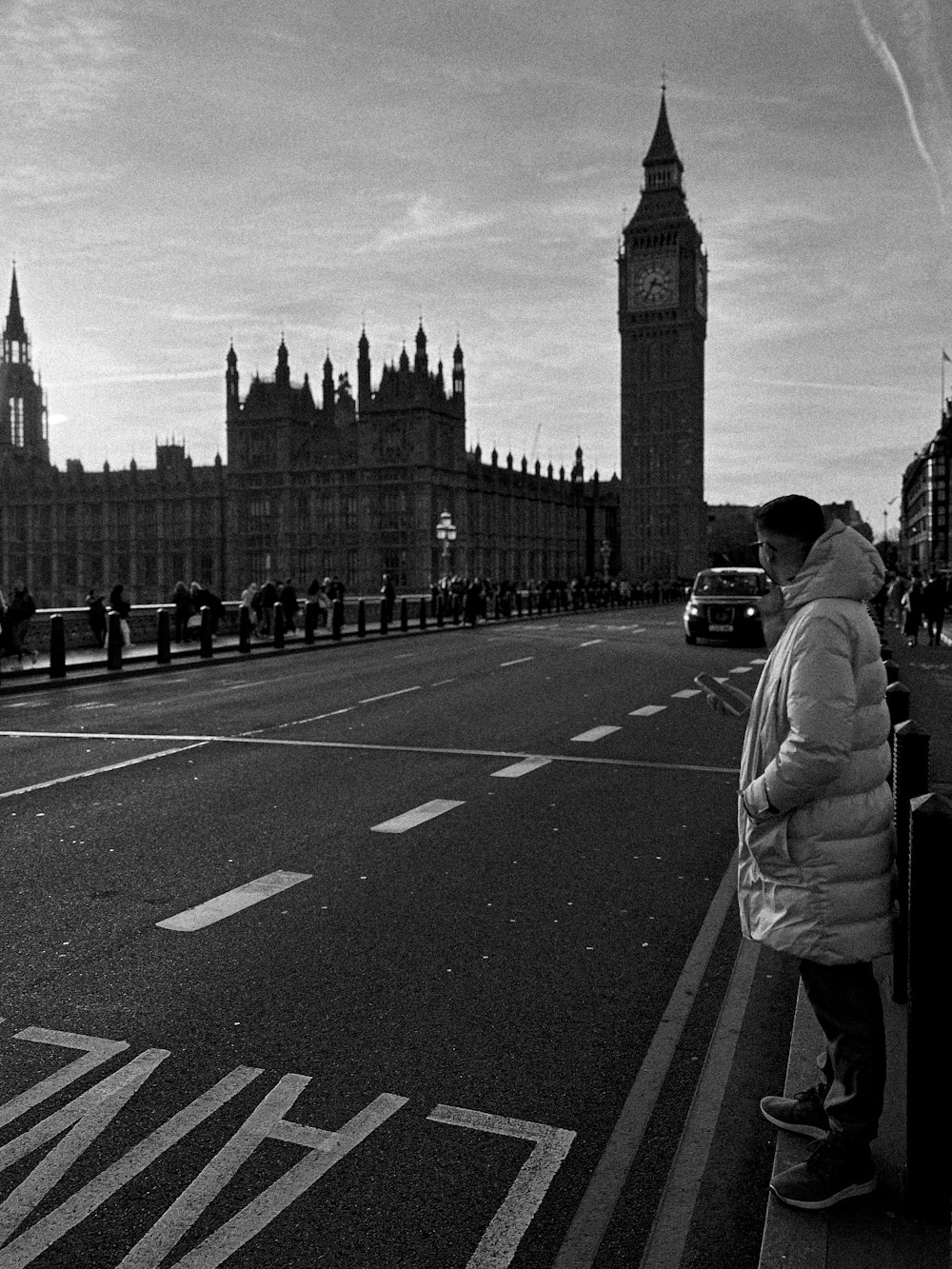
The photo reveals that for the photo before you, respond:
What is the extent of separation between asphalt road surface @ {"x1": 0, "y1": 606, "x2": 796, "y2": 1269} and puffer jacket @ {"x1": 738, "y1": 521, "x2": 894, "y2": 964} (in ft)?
2.93

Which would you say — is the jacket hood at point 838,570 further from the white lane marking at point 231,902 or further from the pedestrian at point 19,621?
the pedestrian at point 19,621

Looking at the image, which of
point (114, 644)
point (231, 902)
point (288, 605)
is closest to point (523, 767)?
point (231, 902)

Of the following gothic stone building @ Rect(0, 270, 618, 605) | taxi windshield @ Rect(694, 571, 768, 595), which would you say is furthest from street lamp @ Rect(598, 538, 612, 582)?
taxi windshield @ Rect(694, 571, 768, 595)

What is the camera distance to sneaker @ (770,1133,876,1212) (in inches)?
131

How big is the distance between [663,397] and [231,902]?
138m

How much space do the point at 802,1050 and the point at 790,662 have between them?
1.70 meters

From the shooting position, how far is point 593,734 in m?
13.3

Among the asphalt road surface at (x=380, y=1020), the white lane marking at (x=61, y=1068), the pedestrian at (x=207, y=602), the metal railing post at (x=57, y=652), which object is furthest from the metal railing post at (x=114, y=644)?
the white lane marking at (x=61, y=1068)

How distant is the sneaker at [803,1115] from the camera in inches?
145

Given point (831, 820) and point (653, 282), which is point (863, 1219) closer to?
point (831, 820)

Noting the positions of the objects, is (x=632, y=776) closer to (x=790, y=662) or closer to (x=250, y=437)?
(x=790, y=662)

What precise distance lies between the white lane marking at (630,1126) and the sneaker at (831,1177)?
0.50m

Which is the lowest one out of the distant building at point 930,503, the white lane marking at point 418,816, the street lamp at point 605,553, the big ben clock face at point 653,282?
the white lane marking at point 418,816

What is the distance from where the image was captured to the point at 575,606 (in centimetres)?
6606
